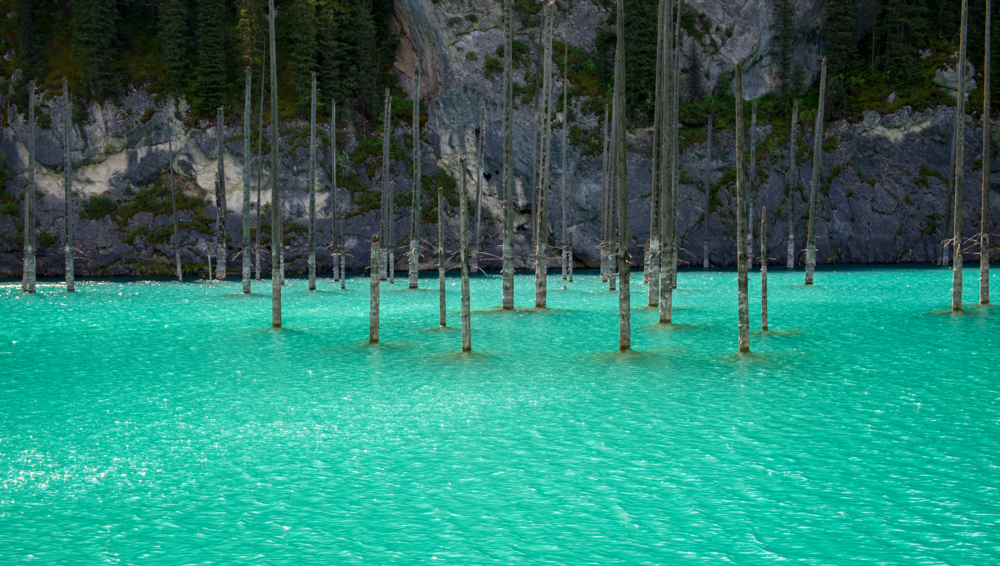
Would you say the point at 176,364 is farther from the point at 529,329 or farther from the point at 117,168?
the point at 117,168

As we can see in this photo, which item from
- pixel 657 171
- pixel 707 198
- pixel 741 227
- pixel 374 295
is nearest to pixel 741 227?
pixel 741 227

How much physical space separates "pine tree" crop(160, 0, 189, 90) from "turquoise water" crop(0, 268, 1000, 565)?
56643 mm

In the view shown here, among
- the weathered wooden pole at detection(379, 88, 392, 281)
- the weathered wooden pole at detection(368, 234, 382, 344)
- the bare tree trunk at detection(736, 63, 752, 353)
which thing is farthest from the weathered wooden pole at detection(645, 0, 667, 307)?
the weathered wooden pole at detection(379, 88, 392, 281)

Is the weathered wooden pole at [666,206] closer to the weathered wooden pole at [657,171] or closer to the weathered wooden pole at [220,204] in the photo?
the weathered wooden pole at [657,171]

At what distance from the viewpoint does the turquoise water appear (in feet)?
28.6

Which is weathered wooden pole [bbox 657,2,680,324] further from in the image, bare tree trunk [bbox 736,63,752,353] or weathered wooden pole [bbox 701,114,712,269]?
weathered wooden pole [bbox 701,114,712,269]

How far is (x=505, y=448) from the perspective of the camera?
12.5m

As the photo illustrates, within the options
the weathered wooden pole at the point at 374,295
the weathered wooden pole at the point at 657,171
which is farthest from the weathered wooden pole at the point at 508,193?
the weathered wooden pole at the point at 374,295

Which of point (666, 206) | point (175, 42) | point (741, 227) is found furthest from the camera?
point (175, 42)

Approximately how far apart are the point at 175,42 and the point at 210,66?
480 cm

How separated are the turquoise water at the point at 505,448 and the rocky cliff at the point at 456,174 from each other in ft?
155

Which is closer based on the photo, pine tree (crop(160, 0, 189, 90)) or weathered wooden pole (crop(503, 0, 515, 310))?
weathered wooden pole (crop(503, 0, 515, 310))

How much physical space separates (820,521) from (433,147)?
71.4 metres

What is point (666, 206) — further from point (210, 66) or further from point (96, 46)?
point (96, 46)
